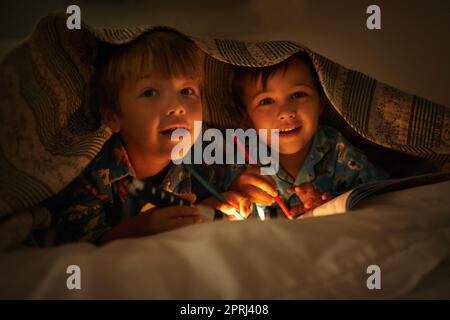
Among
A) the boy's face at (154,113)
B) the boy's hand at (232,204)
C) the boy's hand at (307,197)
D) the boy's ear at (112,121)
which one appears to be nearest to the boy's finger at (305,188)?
the boy's hand at (307,197)

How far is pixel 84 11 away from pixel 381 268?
0.65 metres

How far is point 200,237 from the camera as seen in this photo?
0.43 meters

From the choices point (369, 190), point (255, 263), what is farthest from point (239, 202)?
point (255, 263)

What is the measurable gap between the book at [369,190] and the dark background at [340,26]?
0.30 metres

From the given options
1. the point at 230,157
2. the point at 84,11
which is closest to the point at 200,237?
the point at 230,157

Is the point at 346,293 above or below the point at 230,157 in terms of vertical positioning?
below

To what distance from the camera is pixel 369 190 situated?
0.61 meters

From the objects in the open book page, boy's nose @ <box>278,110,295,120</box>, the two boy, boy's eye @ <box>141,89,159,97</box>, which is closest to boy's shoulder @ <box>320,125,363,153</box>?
the two boy

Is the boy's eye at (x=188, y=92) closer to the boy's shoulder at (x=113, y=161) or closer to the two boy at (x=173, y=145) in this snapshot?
the two boy at (x=173, y=145)

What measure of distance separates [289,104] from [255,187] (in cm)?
16

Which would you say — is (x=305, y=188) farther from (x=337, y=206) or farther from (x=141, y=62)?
(x=141, y=62)

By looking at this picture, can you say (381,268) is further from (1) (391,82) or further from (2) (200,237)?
(1) (391,82)

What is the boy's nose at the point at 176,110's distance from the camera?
71 cm
